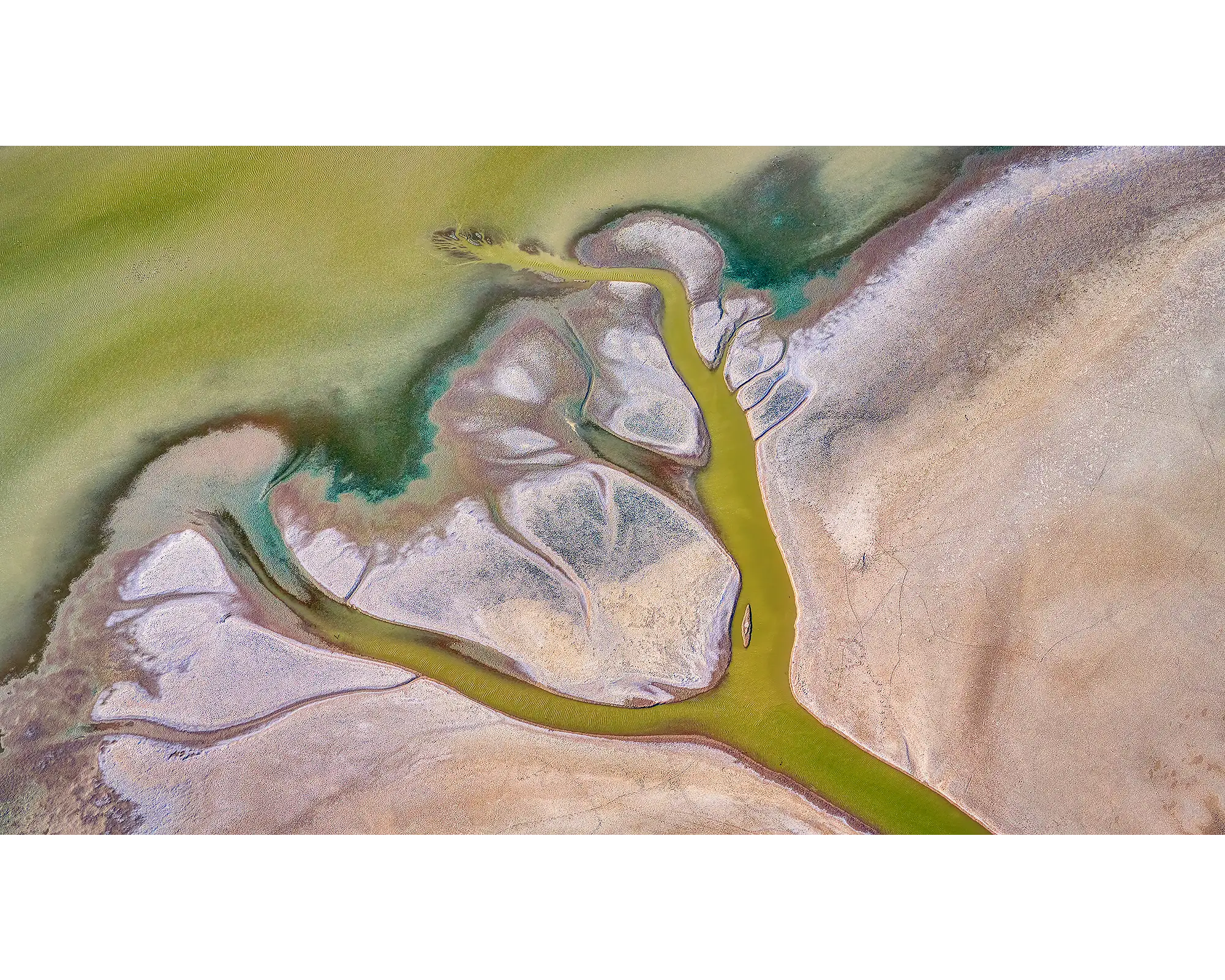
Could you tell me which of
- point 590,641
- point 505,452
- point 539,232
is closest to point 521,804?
point 590,641

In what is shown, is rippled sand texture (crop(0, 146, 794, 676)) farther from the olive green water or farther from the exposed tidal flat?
the olive green water

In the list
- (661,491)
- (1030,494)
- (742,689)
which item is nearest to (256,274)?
(661,491)

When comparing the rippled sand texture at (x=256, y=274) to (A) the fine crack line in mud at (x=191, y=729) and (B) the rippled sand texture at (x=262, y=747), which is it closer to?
(B) the rippled sand texture at (x=262, y=747)

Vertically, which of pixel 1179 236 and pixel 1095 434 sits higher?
pixel 1179 236

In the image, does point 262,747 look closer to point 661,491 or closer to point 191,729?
point 191,729

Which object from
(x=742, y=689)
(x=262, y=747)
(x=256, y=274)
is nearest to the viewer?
(x=262, y=747)

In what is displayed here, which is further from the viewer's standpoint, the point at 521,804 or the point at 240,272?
the point at 240,272

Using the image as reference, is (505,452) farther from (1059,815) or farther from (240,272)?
(1059,815)
